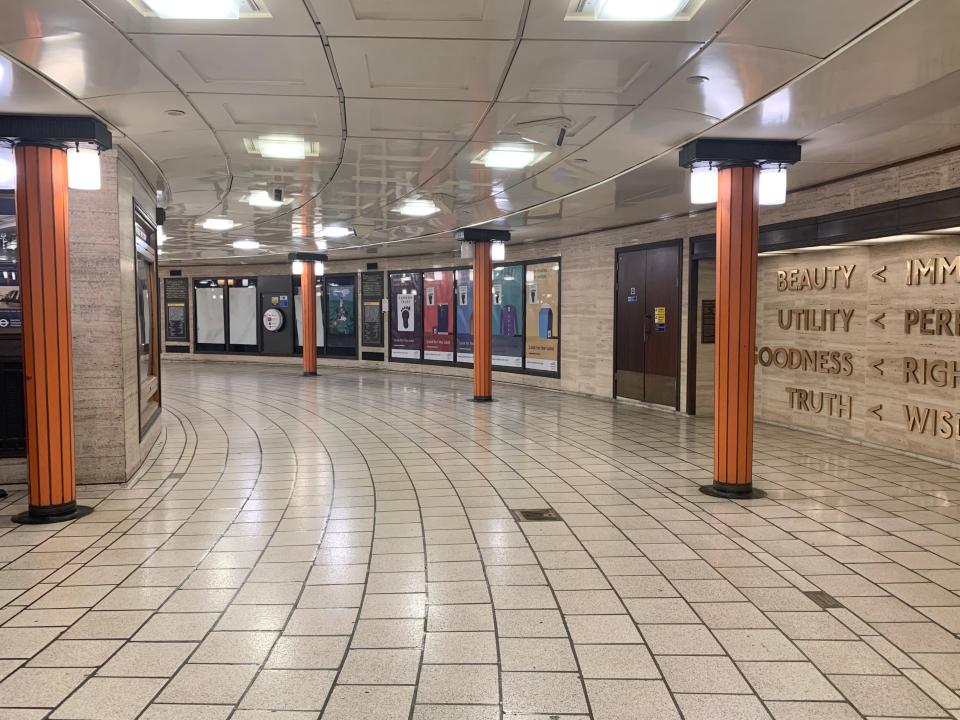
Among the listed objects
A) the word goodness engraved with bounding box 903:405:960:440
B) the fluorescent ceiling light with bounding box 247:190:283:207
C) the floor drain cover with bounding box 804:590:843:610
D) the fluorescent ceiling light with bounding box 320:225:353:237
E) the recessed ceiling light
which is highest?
the fluorescent ceiling light with bounding box 320:225:353:237

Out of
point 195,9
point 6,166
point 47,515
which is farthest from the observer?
point 6,166

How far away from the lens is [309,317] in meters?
16.6

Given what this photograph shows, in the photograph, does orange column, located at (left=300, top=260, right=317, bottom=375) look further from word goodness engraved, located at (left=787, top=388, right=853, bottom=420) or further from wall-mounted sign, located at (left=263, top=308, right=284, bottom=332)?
word goodness engraved, located at (left=787, top=388, right=853, bottom=420)

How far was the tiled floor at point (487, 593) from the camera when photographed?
2.74 meters

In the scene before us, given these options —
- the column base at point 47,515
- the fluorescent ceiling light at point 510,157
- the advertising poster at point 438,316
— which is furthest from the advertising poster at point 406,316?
the column base at point 47,515

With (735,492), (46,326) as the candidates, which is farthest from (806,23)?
(46,326)

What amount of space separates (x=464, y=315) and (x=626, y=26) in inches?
485

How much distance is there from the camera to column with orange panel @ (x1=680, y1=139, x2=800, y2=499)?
5.65 m

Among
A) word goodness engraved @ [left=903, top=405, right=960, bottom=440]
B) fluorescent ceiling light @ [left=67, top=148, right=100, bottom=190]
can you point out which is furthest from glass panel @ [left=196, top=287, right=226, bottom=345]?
word goodness engraved @ [left=903, top=405, right=960, bottom=440]

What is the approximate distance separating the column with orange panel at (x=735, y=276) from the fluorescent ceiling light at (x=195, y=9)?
144 inches

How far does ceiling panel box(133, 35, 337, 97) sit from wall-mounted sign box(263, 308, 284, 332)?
15.8 m

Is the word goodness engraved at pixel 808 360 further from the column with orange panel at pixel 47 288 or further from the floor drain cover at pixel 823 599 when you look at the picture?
the column with orange panel at pixel 47 288

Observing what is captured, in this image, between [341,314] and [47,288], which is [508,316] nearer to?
[341,314]

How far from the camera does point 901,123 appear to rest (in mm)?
5258
